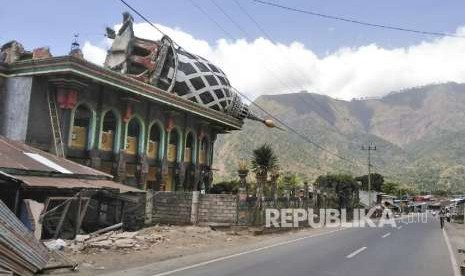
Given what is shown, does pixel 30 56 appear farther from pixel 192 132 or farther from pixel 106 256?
pixel 106 256

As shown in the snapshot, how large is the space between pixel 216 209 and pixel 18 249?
14.3m

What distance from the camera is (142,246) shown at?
1603cm

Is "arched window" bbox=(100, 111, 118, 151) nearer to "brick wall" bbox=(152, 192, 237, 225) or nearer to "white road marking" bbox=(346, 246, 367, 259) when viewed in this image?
"brick wall" bbox=(152, 192, 237, 225)

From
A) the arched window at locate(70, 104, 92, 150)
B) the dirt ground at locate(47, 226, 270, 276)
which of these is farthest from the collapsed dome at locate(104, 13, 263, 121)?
the dirt ground at locate(47, 226, 270, 276)

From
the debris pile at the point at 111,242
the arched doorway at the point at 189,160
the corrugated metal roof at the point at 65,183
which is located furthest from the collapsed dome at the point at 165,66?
the debris pile at the point at 111,242

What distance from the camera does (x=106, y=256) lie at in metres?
13.5

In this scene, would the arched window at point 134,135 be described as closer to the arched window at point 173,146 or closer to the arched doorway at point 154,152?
the arched doorway at point 154,152

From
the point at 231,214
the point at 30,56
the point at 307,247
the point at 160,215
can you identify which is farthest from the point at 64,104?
the point at 307,247

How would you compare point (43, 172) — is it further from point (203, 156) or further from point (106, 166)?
point (203, 156)

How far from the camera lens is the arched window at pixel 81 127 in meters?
23.6

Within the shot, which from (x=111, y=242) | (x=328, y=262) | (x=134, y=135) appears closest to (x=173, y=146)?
(x=134, y=135)

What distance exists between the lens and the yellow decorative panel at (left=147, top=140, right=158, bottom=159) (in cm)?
2930

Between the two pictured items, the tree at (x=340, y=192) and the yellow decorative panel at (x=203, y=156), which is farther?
the tree at (x=340, y=192)

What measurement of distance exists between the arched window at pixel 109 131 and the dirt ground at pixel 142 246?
7284 millimetres
